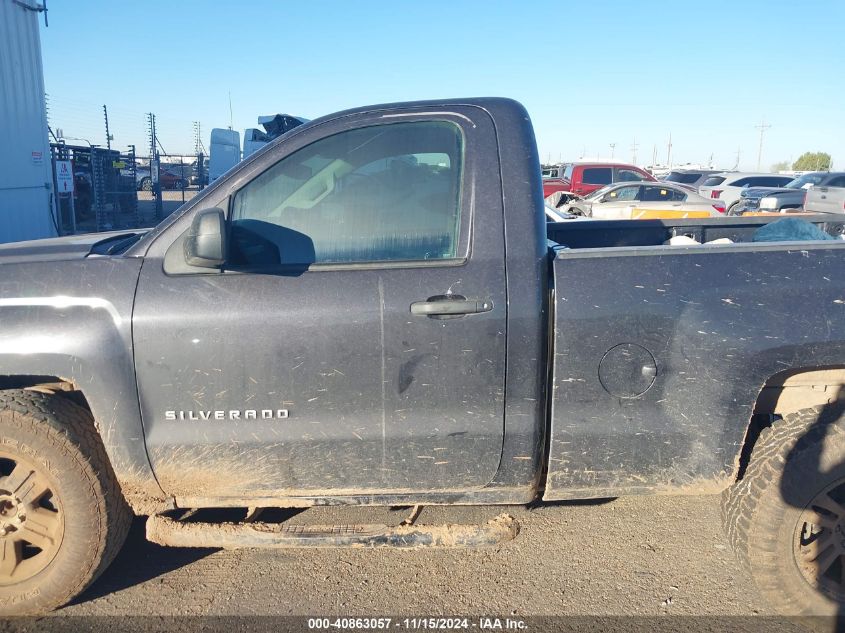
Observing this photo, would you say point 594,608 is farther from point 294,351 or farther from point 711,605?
point 294,351

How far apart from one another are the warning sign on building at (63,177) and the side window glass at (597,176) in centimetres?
1545

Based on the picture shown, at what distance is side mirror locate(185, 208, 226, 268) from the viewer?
2525 mm

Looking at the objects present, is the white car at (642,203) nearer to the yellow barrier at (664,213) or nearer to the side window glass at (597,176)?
the yellow barrier at (664,213)

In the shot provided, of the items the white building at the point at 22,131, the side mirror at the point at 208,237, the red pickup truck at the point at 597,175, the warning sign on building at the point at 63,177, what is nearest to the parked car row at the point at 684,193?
the red pickup truck at the point at 597,175

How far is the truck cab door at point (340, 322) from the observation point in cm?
260

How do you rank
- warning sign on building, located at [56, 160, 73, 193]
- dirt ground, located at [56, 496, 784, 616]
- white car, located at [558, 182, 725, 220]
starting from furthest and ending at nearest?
1. white car, located at [558, 182, 725, 220]
2. warning sign on building, located at [56, 160, 73, 193]
3. dirt ground, located at [56, 496, 784, 616]

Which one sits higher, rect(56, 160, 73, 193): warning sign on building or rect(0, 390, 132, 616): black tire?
rect(56, 160, 73, 193): warning sign on building

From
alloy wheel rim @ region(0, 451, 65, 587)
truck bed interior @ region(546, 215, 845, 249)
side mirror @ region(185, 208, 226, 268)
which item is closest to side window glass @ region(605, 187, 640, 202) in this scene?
truck bed interior @ region(546, 215, 845, 249)

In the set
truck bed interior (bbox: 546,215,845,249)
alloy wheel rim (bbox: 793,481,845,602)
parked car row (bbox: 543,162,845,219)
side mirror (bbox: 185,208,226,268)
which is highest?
side mirror (bbox: 185,208,226,268)

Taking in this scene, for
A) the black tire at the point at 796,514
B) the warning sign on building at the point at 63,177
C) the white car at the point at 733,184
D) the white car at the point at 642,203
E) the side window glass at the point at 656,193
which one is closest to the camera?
the black tire at the point at 796,514

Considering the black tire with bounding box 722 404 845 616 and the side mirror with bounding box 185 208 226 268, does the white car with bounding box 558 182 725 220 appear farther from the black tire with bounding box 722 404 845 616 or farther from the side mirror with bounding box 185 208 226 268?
the side mirror with bounding box 185 208 226 268

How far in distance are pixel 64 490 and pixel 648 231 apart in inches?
145

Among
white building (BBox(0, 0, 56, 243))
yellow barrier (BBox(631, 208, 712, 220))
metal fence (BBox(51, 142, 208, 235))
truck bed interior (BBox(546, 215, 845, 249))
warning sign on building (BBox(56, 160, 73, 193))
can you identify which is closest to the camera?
truck bed interior (BBox(546, 215, 845, 249))

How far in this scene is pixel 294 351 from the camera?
8.55 feet
